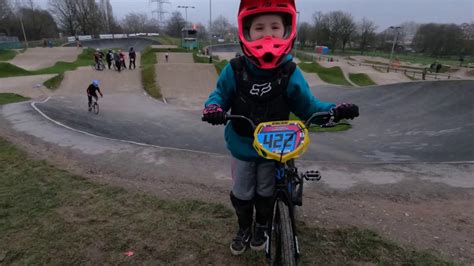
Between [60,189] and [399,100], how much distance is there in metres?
17.2

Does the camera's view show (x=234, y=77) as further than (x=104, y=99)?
No

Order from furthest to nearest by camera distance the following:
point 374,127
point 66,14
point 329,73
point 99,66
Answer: point 66,14
point 329,73
point 99,66
point 374,127

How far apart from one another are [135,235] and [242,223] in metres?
1.39

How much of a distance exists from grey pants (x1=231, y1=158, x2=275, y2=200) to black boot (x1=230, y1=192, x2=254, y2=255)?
4.0 inches

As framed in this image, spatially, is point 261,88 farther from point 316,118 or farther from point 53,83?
point 53,83

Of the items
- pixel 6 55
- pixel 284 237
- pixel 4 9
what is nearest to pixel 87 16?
pixel 4 9

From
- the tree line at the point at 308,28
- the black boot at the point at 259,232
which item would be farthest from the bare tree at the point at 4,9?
the black boot at the point at 259,232

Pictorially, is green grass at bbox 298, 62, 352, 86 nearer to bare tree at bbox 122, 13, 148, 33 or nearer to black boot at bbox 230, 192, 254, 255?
black boot at bbox 230, 192, 254, 255

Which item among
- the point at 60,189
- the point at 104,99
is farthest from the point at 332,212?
the point at 104,99

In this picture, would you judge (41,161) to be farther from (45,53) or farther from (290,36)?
(45,53)

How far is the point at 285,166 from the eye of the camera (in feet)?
8.41

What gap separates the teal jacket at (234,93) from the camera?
2740 mm

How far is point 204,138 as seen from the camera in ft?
35.2

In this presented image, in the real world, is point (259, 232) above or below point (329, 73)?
above
